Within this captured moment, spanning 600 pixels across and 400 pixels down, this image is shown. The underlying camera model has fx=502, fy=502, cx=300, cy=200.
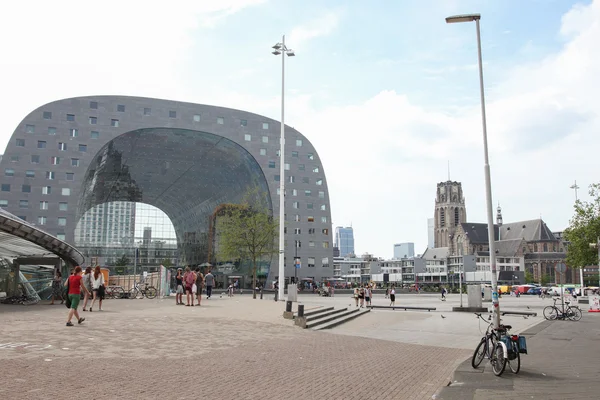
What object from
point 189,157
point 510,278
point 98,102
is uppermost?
point 98,102

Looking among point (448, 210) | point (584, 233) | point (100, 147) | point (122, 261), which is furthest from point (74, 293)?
point (448, 210)

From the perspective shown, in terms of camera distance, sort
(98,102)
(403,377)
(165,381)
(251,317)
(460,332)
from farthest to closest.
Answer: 1. (98,102)
2. (251,317)
3. (460,332)
4. (403,377)
5. (165,381)

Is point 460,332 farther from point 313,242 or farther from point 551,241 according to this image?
point 551,241

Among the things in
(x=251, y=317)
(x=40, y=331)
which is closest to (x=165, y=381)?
(x=40, y=331)

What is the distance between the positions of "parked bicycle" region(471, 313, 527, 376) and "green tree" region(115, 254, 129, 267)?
8893cm

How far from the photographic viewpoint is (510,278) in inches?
5620

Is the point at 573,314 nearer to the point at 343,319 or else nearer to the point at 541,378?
the point at 343,319

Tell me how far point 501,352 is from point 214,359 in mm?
5887

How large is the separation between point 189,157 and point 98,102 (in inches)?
696

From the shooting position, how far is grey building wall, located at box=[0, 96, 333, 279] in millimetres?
73062

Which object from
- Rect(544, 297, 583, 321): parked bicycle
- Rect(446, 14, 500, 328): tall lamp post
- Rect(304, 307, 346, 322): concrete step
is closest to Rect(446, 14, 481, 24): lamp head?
Rect(446, 14, 500, 328): tall lamp post

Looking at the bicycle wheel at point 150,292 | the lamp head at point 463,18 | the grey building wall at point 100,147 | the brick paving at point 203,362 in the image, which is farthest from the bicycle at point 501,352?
the grey building wall at point 100,147

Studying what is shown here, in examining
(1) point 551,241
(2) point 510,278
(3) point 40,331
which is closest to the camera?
(3) point 40,331

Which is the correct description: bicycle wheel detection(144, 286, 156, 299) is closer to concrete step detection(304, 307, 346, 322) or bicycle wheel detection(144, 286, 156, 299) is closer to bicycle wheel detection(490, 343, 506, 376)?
concrete step detection(304, 307, 346, 322)
